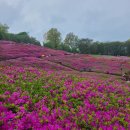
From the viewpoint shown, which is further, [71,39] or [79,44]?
[71,39]

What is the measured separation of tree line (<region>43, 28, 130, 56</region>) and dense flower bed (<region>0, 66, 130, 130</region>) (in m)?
89.2

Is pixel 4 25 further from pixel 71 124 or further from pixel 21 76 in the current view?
pixel 71 124

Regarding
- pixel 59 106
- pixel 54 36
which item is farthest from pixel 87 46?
pixel 59 106

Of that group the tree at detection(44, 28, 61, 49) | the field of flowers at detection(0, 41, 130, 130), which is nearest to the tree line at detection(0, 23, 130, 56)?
the tree at detection(44, 28, 61, 49)

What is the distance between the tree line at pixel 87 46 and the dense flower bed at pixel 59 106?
8916cm

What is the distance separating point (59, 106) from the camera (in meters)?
16.8

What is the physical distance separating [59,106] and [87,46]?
3938 inches

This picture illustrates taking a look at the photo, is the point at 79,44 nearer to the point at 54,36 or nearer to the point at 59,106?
the point at 54,36

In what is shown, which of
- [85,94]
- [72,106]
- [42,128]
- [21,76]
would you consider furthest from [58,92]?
[42,128]

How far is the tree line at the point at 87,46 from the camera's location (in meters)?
115

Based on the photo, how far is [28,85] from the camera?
2111cm

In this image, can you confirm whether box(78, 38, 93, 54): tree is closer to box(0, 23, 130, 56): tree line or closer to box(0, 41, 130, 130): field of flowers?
box(0, 23, 130, 56): tree line

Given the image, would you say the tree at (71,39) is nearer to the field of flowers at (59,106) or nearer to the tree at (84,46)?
the tree at (84,46)

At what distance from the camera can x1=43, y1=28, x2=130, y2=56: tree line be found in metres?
115
